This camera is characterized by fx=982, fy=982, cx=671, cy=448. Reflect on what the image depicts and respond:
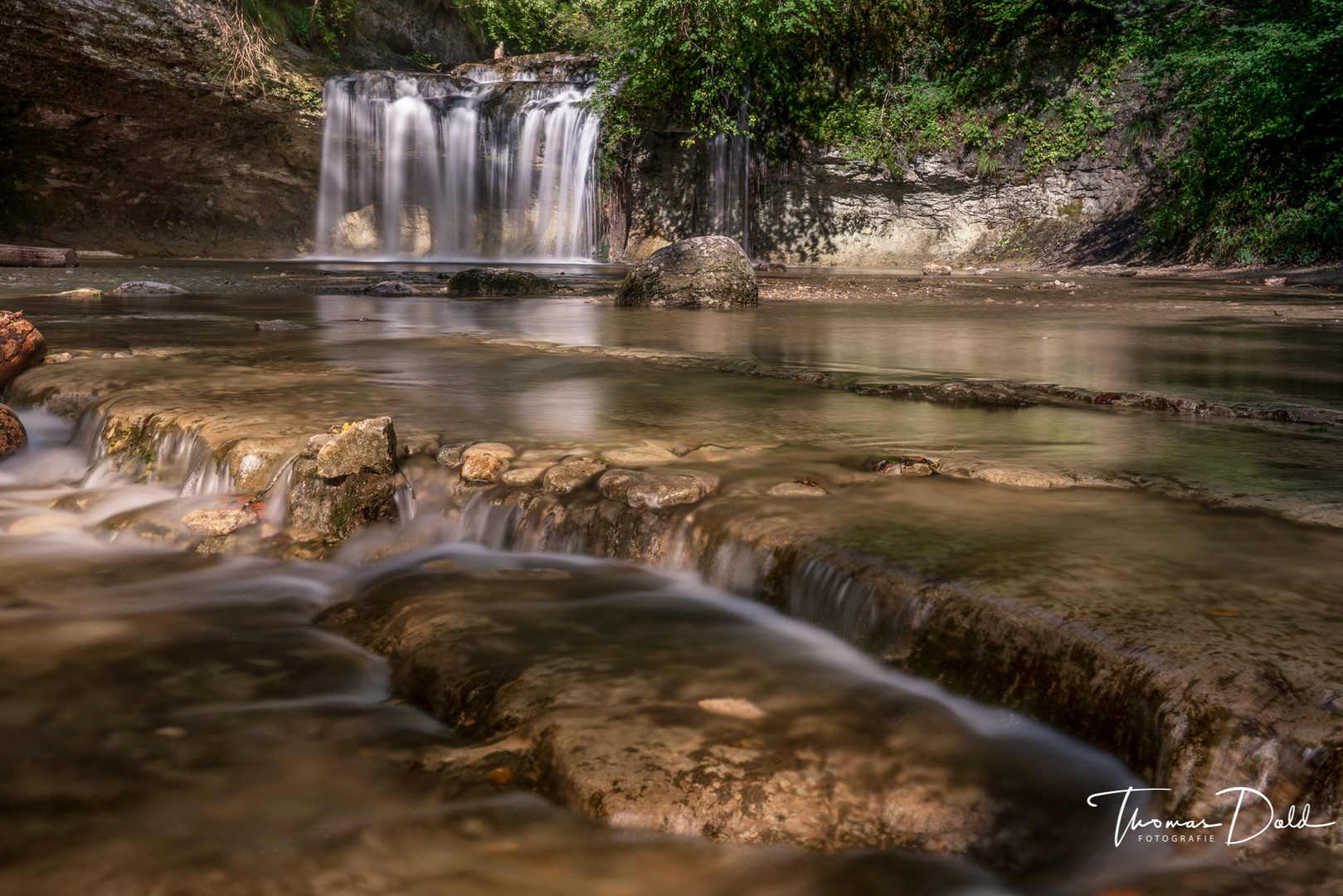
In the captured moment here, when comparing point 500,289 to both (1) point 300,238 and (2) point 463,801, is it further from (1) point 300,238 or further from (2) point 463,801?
(1) point 300,238

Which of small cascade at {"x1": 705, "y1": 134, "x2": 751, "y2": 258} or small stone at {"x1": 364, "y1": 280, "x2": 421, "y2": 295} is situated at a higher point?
small cascade at {"x1": 705, "y1": 134, "x2": 751, "y2": 258}

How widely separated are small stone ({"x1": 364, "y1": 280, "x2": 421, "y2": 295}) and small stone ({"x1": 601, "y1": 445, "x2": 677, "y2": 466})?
8752 mm

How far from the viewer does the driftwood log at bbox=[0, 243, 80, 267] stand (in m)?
13.9

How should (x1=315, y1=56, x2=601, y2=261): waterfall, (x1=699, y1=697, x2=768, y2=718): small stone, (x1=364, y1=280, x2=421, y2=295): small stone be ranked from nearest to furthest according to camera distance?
(x1=699, y1=697, x2=768, y2=718): small stone < (x1=364, y1=280, x2=421, y2=295): small stone < (x1=315, y1=56, x2=601, y2=261): waterfall

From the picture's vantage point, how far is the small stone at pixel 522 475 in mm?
3031

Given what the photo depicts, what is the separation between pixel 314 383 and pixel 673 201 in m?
18.1

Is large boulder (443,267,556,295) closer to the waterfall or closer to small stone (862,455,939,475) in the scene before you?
small stone (862,455,939,475)

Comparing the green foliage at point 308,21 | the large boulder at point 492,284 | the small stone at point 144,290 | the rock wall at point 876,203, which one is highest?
the green foliage at point 308,21

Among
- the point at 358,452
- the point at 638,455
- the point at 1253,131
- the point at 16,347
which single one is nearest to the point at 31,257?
the point at 16,347

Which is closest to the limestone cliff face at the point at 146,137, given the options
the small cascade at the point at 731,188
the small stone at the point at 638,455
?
the small cascade at the point at 731,188

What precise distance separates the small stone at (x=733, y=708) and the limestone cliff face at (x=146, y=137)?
Answer: 19457 mm

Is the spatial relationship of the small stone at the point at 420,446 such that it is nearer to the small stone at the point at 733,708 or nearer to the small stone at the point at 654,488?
the small stone at the point at 654,488

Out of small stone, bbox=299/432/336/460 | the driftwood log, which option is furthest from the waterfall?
small stone, bbox=299/432/336/460

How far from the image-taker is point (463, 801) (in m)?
1.67
